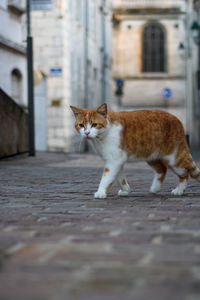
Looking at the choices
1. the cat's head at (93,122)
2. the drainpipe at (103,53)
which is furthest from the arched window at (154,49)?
the cat's head at (93,122)

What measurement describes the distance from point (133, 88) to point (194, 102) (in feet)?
23.3

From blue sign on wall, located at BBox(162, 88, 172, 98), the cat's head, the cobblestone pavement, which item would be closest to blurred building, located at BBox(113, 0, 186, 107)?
blue sign on wall, located at BBox(162, 88, 172, 98)

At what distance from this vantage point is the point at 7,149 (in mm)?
13648

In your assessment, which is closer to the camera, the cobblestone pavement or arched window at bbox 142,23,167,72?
the cobblestone pavement

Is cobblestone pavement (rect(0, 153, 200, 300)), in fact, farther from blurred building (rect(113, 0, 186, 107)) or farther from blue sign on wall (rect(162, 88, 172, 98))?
blurred building (rect(113, 0, 186, 107))

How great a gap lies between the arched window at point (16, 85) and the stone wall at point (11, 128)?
69.4 inches

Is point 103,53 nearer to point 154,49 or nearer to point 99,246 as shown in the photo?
point 154,49

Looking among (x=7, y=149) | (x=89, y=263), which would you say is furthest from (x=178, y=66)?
(x=89, y=263)

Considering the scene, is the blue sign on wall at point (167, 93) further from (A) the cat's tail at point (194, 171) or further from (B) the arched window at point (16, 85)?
(A) the cat's tail at point (194, 171)

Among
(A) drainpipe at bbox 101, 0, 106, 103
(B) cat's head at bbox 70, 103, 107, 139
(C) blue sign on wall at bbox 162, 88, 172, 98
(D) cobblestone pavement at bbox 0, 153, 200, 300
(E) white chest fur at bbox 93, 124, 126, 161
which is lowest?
(D) cobblestone pavement at bbox 0, 153, 200, 300

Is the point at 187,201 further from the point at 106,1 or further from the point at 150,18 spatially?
the point at 150,18

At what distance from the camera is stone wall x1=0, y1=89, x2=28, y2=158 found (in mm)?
13117

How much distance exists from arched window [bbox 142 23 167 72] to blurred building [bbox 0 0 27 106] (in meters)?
23.2

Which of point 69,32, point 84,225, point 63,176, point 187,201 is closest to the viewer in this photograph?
point 84,225
